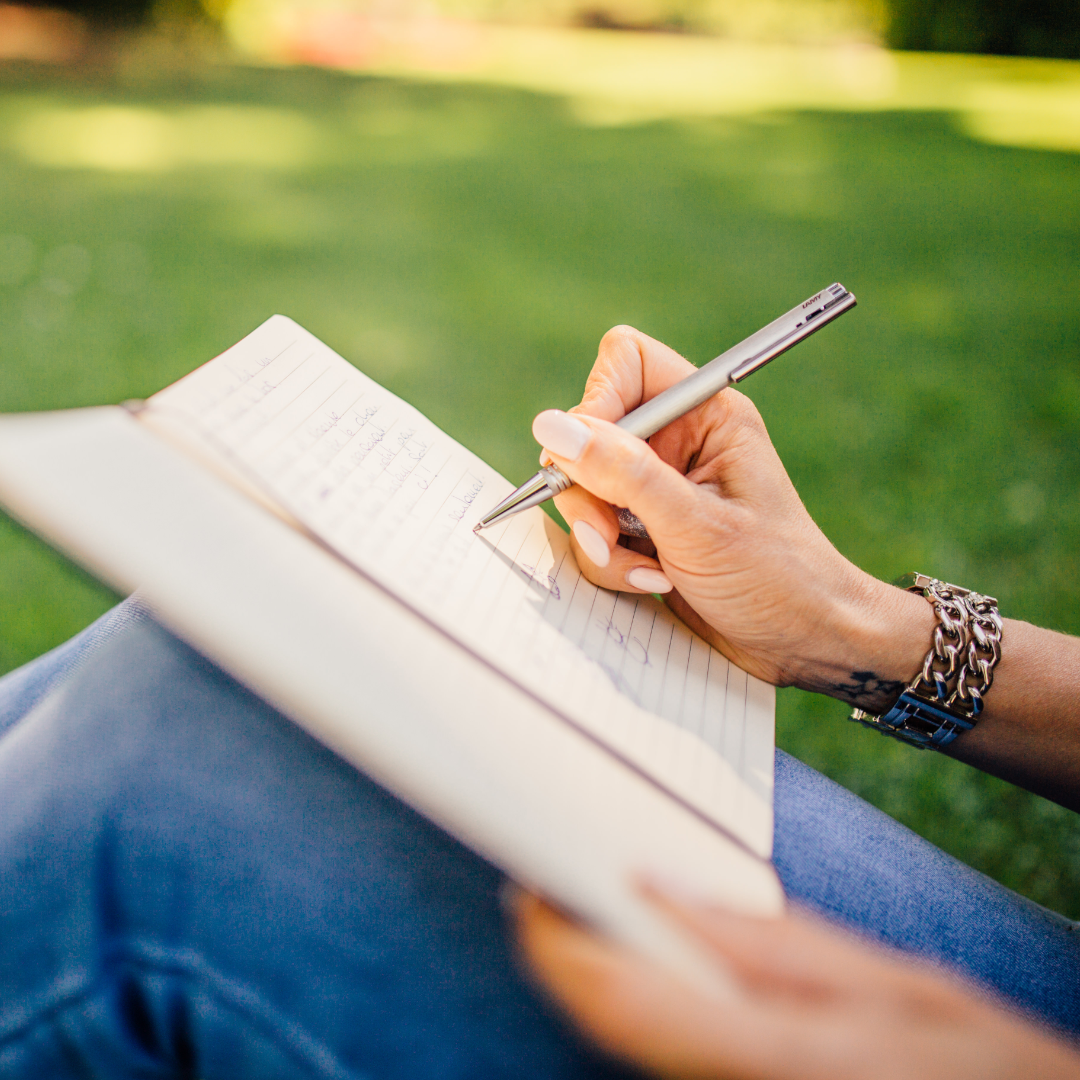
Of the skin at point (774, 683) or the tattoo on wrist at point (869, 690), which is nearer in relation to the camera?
the skin at point (774, 683)

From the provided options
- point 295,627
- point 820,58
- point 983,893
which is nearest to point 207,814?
point 295,627

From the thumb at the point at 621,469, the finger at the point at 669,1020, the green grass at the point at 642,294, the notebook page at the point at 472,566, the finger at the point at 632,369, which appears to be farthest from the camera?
the green grass at the point at 642,294

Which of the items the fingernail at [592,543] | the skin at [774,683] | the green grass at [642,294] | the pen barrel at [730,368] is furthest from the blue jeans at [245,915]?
the green grass at [642,294]

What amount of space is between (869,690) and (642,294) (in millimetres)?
2746

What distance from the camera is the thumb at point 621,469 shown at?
793 millimetres

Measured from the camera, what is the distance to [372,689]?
1.59 feet

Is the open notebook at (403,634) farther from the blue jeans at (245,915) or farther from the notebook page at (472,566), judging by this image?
the blue jeans at (245,915)

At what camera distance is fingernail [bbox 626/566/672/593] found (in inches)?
33.2

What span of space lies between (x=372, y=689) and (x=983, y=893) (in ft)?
2.10

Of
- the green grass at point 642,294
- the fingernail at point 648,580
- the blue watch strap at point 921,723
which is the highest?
the fingernail at point 648,580

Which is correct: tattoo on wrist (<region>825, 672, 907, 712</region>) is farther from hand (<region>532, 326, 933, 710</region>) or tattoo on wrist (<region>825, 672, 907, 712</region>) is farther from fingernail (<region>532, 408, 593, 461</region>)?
fingernail (<region>532, 408, 593, 461</region>)

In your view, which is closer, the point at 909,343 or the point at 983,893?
the point at 983,893

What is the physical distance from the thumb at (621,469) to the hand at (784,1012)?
1.34 ft

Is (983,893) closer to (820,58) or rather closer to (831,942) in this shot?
(831,942)
